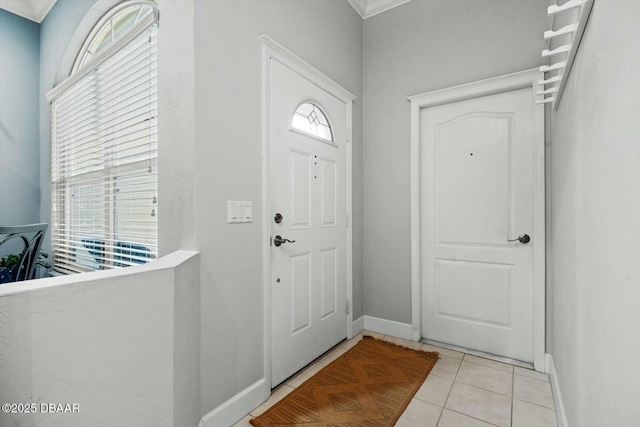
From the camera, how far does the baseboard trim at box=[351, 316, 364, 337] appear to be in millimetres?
2821

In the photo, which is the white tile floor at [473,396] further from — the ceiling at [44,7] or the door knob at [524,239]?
the ceiling at [44,7]

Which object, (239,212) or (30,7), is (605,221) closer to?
(239,212)

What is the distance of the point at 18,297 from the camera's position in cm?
82

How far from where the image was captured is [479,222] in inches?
97.8

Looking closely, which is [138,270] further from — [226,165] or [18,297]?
[226,165]

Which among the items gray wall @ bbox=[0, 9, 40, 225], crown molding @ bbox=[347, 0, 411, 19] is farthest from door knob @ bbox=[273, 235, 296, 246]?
gray wall @ bbox=[0, 9, 40, 225]

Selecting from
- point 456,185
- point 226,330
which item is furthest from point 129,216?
point 456,185

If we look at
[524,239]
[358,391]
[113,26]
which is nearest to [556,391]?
[524,239]

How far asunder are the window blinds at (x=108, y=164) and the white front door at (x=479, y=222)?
2.19 m

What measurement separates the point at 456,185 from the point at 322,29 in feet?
5.52

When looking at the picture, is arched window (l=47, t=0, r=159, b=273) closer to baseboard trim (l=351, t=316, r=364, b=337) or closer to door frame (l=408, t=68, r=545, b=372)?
baseboard trim (l=351, t=316, r=364, b=337)

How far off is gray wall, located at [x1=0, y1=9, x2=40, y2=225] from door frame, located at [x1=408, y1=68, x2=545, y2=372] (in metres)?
4.13

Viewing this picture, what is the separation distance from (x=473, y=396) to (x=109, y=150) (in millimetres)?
3123

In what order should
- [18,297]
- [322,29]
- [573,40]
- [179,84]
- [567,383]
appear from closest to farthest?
[18,297] → [573,40] → [567,383] → [179,84] → [322,29]
